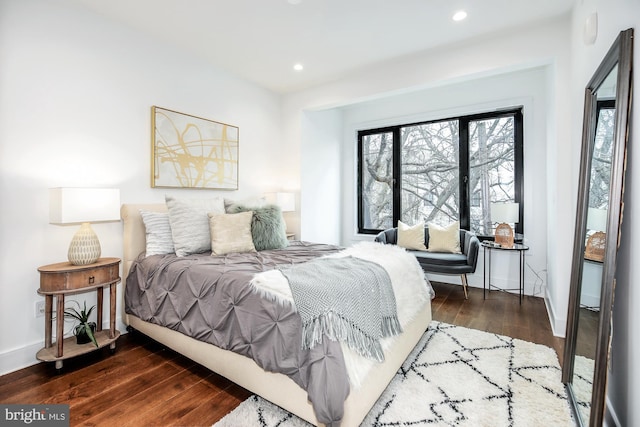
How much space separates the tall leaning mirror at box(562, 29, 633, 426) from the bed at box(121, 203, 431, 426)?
899mm

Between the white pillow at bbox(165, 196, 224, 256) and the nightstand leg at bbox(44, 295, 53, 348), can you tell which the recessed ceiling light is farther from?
the nightstand leg at bbox(44, 295, 53, 348)

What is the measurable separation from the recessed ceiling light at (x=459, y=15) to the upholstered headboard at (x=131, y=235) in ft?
10.7

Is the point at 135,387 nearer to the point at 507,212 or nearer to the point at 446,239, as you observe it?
the point at 446,239

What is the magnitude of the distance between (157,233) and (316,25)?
2.34 meters

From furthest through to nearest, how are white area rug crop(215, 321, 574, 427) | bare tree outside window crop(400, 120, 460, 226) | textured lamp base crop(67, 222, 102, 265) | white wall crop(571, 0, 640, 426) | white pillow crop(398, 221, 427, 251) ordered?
bare tree outside window crop(400, 120, 460, 226) → white pillow crop(398, 221, 427, 251) → textured lamp base crop(67, 222, 102, 265) → white area rug crop(215, 321, 574, 427) → white wall crop(571, 0, 640, 426)

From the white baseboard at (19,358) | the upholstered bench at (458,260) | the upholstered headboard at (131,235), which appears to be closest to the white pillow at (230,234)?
the upholstered headboard at (131,235)

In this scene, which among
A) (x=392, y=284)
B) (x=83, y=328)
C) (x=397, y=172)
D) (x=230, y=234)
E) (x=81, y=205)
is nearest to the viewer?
(x=392, y=284)

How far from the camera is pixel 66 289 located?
2.10 meters

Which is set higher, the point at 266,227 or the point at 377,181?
the point at 377,181

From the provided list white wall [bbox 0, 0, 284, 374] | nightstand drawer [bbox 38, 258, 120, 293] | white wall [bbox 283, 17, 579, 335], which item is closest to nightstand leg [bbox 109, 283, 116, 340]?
nightstand drawer [bbox 38, 258, 120, 293]

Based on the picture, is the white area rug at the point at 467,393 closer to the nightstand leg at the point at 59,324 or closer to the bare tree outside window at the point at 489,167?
the nightstand leg at the point at 59,324

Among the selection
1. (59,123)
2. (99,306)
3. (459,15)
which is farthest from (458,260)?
(59,123)

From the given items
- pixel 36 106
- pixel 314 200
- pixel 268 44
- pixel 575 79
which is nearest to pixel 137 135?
pixel 36 106

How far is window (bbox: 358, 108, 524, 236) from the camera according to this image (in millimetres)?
4023
